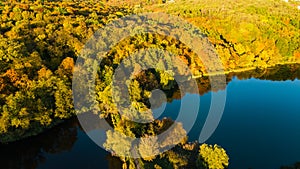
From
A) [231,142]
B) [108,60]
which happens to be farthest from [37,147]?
[231,142]

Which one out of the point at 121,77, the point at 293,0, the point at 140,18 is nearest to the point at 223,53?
the point at 140,18

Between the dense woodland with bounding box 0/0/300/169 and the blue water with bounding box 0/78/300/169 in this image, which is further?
the blue water with bounding box 0/78/300/169

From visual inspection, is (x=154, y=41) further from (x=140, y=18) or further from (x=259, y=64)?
(x=259, y=64)

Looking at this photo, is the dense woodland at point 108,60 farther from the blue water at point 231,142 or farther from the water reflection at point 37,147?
the blue water at point 231,142

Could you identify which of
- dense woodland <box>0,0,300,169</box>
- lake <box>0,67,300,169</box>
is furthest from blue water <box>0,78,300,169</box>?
dense woodland <box>0,0,300,169</box>

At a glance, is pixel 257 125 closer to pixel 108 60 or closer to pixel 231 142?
pixel 231 142

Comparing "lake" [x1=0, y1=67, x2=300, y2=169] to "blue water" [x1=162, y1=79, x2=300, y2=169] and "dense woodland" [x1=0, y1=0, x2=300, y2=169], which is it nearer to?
"blue water" [x1=162, y1=79, x2=300, y2=169]

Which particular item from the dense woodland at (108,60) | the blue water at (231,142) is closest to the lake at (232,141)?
the blue water at (231,142)
